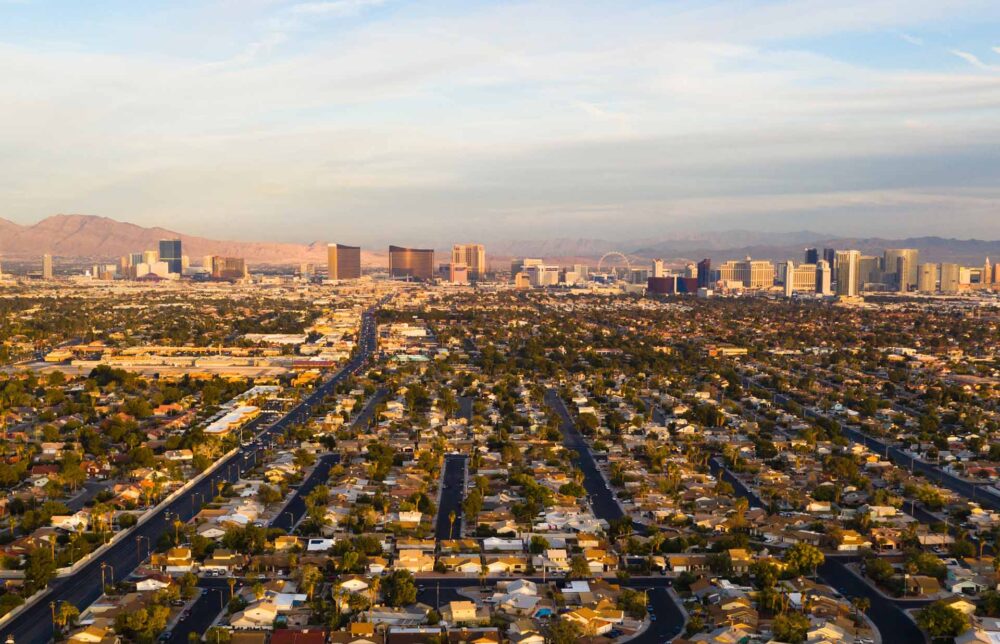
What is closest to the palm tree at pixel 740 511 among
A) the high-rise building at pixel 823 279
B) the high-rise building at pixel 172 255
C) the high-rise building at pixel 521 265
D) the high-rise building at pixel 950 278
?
the high-rise building at pixel 823 279

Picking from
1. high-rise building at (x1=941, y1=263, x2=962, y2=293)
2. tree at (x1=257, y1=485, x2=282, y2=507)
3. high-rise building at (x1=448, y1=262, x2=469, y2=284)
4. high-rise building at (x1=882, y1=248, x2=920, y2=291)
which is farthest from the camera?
high-rise building at (x1=448, y1=262, x2=469, y2=284)

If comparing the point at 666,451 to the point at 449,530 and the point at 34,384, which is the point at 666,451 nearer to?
the point at 449,530

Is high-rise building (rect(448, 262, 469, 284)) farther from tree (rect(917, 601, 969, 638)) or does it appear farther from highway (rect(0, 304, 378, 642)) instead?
tree (rect(917, 601, 969, 638))

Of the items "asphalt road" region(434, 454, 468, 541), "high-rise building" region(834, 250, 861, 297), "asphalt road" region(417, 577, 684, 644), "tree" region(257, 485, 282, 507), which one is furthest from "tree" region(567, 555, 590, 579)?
"high-rise building" region(834, 250, 861, 297)

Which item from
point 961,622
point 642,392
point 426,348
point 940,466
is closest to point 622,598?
A: point 961,622

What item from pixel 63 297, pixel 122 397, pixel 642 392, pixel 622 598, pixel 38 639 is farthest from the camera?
pixel 63 297
